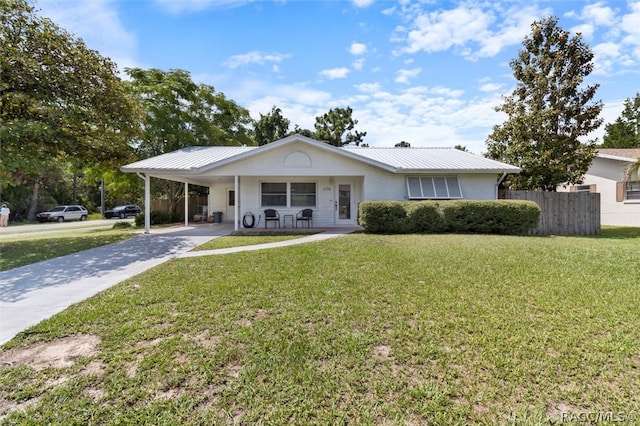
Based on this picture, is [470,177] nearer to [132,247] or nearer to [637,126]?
[132,247]

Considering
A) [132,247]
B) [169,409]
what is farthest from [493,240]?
[132,247]

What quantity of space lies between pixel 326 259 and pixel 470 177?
400 inches

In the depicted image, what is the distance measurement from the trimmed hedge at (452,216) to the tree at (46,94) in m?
10.9

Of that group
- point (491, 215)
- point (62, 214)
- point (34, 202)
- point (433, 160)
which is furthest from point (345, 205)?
point (34, 202)

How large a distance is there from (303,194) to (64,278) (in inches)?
399

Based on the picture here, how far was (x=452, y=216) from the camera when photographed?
11289 millimetres

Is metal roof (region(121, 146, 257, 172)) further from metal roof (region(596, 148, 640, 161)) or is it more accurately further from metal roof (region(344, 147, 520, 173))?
metal roof (region(596, 148, 640, 161))

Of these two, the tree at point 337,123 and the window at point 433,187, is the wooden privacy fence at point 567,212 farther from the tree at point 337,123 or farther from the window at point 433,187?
the tree at point 337,123

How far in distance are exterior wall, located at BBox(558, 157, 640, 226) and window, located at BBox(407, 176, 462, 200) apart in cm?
954

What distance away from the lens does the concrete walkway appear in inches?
164

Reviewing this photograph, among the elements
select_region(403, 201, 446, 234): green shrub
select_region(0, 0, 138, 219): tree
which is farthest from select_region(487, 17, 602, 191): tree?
select_region(0, 0, 138, 219): tree

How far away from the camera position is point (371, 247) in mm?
8281

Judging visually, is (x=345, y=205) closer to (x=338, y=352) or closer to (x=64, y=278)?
(x=64, y=278)

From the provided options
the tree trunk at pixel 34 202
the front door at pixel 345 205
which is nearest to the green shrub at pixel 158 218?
the front door at pixel 345 205
